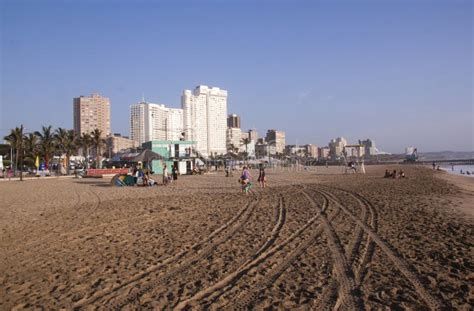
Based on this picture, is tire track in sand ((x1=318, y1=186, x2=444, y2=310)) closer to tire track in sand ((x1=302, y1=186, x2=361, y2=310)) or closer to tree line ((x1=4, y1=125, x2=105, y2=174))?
tire track in sand ((x1=302, y1=186, x2=361, y2=310))

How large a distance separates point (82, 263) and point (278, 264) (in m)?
3.53

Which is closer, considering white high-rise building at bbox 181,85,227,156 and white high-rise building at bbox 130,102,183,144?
white high-rise building at bbox 130,102,183,144

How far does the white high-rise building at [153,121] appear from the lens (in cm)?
11644

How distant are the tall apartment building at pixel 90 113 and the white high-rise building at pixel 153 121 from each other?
21.6 m

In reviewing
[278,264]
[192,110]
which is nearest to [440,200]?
[278,264]

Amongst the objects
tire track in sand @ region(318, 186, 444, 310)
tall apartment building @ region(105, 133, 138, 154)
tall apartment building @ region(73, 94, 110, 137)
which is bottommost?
tire track in sand @ region(318, 186, 444, 310)

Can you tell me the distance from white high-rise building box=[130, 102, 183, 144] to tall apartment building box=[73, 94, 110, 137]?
849 inches

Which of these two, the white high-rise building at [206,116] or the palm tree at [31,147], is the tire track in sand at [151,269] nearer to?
the palm tree at [31,147]

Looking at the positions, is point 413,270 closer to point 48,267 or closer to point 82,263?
point 82,263

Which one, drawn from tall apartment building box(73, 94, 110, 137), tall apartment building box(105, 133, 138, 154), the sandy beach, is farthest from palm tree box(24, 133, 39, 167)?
tall apartment building box(73, 94, 110, 137)

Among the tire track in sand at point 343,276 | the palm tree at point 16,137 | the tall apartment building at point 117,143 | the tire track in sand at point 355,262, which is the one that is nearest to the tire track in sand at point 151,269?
the tire track in sand at point 355,262

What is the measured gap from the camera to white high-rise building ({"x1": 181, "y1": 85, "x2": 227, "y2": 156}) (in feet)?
417

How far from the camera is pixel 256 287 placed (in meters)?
4.97

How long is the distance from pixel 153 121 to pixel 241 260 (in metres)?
121
